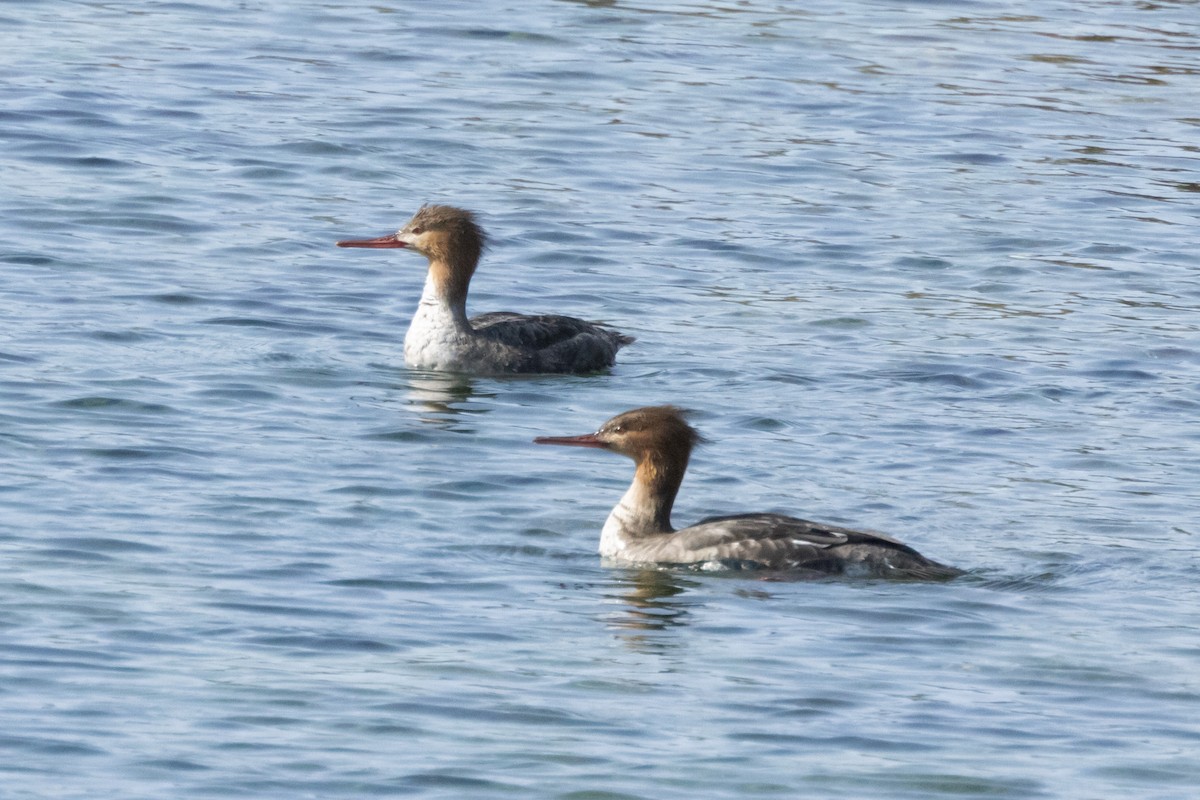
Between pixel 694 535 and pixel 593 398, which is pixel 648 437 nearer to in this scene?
pixel 694 535

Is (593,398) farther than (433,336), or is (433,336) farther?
(433,336)

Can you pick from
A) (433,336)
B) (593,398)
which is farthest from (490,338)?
(593,398)

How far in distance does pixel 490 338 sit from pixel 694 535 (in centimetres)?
Answer: 474

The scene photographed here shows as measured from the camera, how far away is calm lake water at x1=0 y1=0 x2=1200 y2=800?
1007 centimetres

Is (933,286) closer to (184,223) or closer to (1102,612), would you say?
(184,223)

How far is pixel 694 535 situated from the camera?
1273 centimetres

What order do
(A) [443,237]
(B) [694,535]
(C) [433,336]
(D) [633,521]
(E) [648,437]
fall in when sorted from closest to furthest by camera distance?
(B) [694,535], (D) [633,521], (E) [648,437], (C) [433,336], (A) [443,237]

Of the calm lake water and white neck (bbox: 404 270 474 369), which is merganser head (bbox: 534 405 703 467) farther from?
white neck (bbox: 404 270 474 369)

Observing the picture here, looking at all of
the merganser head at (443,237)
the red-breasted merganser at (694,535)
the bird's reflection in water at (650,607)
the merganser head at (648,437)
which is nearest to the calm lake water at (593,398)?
the bird's reflection in water at (650,607)

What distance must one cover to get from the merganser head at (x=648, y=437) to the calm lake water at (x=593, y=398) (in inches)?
20.2

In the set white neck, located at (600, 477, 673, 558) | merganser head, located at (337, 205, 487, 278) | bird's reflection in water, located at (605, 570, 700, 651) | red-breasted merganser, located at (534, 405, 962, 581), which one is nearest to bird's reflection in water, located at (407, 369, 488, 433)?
merganser head, located at (337, 205, 487, 278)

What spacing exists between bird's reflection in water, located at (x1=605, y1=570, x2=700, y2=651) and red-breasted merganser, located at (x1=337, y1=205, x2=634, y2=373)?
4.36m

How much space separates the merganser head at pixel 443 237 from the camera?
17734 mm

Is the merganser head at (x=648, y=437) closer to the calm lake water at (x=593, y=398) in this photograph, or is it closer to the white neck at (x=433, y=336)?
the calm lake water at (x=593, y=398)
